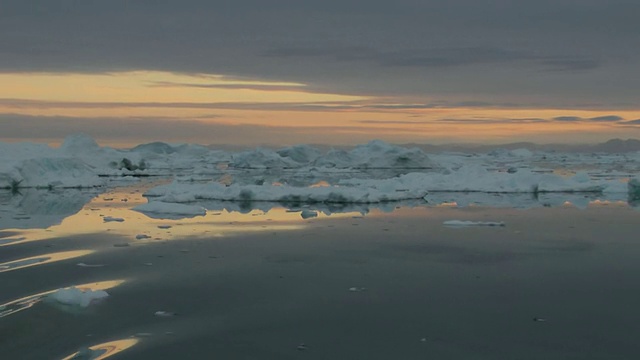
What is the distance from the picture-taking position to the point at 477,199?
16266 mm

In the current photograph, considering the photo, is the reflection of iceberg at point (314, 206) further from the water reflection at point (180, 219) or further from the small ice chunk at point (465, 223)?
the small ice chunk at point (465, 223)

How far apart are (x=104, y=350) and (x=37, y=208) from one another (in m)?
11.3

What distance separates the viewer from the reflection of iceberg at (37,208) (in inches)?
452

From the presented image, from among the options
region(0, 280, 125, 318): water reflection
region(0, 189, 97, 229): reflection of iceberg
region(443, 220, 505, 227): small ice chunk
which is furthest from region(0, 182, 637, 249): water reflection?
region(443, 220, 505, 227): small ice chunk

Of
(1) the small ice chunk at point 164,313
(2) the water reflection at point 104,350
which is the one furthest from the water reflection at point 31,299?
(2) the water reflection at point 104,350

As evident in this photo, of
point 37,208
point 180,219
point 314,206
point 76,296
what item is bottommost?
point 314,206

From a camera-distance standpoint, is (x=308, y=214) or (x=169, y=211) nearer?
(x=308, y=214)

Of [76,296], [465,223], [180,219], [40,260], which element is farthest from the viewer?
[180,219]

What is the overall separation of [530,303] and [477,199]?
1105cm

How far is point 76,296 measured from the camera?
5.43m

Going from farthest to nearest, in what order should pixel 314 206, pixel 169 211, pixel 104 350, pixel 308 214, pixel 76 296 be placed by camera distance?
1. pixel 314 206
2. pixel 169 211
3. pixel 308 214
4. pixel 76 296
5. pixel 104 350

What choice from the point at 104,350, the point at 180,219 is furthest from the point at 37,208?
the point at 104,350

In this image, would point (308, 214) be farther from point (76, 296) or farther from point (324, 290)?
point (76, 296)

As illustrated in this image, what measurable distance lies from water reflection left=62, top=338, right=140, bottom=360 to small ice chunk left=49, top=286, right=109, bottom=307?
1123 mm
